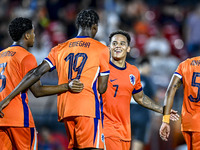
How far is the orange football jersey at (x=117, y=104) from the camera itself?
552 centimetres

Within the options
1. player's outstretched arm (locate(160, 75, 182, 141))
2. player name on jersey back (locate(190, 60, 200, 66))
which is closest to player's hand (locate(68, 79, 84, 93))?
player's outstretched arm (locate(160, 75, 182, 141))

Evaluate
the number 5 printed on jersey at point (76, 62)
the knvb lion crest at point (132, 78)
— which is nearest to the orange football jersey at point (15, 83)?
the number 5 printed on jersey at point (76, 62)

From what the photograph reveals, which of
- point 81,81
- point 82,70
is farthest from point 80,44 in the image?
point 81,81

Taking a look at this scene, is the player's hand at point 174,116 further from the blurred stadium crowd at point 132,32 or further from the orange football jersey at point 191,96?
the blurred stadium crowd at point 132,32

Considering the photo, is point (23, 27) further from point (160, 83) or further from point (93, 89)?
point (160, 83)

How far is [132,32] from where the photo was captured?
1252 centimetres

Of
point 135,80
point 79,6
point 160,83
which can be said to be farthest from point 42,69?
point 79,6

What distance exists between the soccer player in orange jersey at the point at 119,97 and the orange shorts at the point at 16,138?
105cm

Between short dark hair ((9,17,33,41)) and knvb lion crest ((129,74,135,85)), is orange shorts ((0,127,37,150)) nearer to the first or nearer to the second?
short dark hair ((9,17,33,41))

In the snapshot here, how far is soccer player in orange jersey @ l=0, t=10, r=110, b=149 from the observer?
15.7 ft

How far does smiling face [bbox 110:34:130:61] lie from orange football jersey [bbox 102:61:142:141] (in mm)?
166

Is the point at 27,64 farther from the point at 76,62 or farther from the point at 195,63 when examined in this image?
the point at 195,63

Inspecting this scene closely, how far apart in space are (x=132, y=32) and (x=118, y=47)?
267 inches

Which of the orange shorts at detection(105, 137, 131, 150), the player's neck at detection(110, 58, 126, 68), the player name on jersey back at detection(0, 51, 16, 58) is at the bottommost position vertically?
the orange shorts at detection(105, 137, 131, 150)
